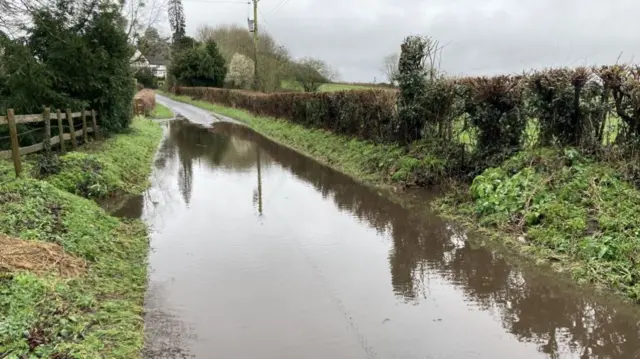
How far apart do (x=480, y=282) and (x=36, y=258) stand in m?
5.37

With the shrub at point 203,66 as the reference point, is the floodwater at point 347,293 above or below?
below

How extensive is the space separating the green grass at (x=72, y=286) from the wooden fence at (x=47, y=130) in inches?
26.0

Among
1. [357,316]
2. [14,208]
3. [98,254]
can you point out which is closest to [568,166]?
[357,316]

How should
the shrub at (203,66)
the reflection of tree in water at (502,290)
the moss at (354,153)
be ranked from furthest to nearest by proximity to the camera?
the shrub at (203,66) → the moss at (354,153) → the reflection of tree in water at (502,290)

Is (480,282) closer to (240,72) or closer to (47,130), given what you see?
(47,130)

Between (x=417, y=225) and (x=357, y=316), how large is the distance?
12.9 feet

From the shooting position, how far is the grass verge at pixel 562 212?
626 cm

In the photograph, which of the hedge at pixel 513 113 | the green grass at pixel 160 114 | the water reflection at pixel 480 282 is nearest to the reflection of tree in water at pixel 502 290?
the water reflection at pixel 480 282

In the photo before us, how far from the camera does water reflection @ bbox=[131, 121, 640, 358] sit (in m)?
4.91

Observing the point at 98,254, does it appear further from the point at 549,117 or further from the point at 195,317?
the point at 549,117

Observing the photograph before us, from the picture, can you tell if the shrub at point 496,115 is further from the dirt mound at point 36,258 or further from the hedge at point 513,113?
the dirt mound at point 36,258

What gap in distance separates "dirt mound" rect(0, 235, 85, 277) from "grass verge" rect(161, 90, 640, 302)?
19.9 ft

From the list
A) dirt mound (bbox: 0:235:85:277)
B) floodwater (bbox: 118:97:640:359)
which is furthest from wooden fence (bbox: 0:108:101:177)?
dirt mound (bbox: 0:235:85:277)

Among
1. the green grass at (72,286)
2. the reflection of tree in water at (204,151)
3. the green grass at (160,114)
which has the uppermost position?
the green grass at (160,114)
